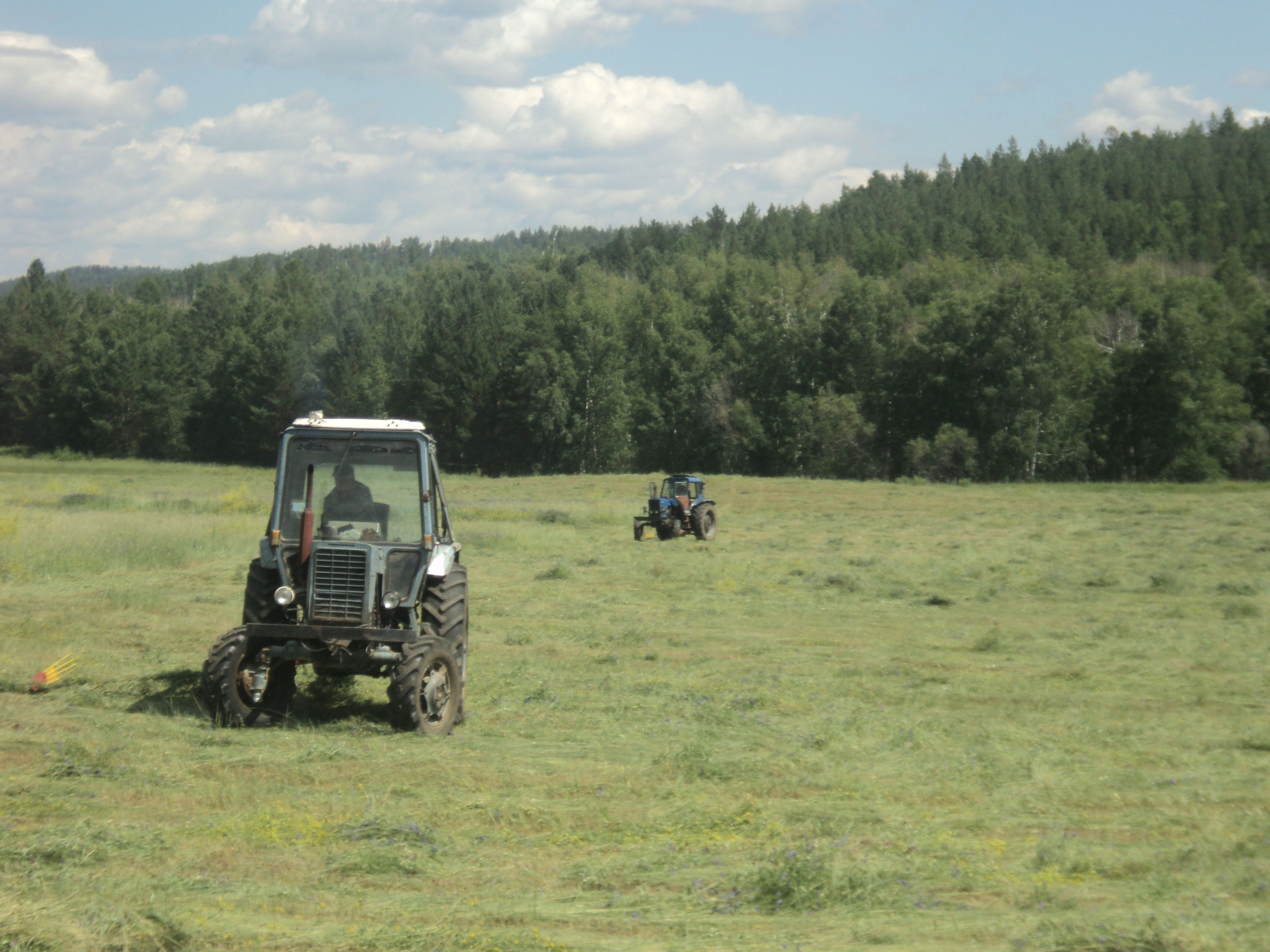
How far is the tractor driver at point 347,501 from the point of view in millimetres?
9109

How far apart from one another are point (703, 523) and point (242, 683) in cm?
1948

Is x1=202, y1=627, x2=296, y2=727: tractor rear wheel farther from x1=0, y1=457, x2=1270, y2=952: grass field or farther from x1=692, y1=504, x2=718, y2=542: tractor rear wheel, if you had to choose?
x1=692, y1=504, x2=718, y2=542: tractor rear wheel

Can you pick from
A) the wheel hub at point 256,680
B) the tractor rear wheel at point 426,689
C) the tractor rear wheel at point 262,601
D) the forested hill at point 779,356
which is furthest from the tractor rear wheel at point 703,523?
the forested hill at point 779,356

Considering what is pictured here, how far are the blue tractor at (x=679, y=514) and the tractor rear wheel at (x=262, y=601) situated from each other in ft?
58.0

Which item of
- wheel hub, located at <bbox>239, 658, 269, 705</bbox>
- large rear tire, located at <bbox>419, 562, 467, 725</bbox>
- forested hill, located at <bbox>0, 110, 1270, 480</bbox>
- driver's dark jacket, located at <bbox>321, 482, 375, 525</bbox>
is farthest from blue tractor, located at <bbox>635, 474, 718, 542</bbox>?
forested hill, located at <bbox>0, 110, 1270, 480</bbox>

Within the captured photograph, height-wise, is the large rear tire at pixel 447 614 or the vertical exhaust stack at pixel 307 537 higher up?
the vertical exhaust stack at pixel 307 537

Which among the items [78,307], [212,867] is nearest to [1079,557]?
[212,867]

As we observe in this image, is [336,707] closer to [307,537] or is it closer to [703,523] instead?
[307,537]

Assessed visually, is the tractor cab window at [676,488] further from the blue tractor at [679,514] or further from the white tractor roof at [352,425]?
the white tractor roof at [352,425]

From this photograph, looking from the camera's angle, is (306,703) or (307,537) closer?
(307,537)

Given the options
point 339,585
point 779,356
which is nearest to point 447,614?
point 339,585

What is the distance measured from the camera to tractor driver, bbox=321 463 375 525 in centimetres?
911

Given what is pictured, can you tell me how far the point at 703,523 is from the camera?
2744cm

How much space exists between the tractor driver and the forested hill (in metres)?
50.4
